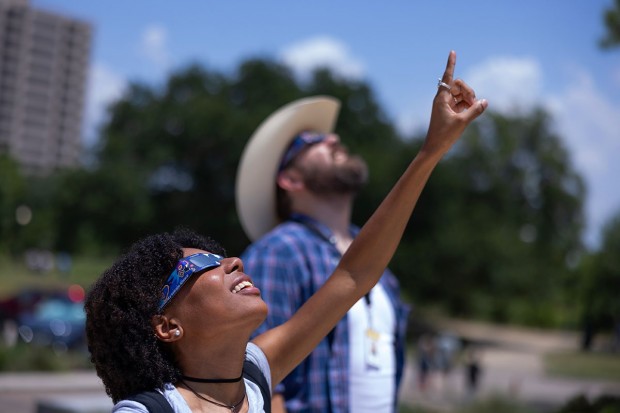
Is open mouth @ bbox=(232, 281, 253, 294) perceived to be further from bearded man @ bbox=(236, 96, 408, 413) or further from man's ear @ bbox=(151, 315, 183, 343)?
bearded man @ bbox=(236, 96, 408, 413)

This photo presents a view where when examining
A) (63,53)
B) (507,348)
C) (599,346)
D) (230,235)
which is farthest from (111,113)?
(63,53)

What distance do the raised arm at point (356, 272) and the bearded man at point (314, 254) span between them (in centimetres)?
52

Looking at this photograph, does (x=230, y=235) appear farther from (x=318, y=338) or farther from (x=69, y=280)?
(x=318, y=338)

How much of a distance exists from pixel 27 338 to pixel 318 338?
1637cm

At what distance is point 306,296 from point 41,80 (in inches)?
4105

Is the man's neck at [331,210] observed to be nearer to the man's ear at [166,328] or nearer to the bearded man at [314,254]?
the bearded man at [314,254]

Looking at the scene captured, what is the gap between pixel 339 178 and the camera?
3.28 metres

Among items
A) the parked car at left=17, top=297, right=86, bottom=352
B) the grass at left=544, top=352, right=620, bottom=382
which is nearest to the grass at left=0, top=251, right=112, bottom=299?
the parked car at left=17, top=297, right=86, bottom=352

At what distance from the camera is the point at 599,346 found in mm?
39344

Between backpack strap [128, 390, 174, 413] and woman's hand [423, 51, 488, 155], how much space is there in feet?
3.05

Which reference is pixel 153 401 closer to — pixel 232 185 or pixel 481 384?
pixel 481 384

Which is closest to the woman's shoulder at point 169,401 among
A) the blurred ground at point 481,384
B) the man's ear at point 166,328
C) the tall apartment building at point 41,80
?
the man's ear at point 166,328

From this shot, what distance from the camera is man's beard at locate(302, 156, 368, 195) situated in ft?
10.7

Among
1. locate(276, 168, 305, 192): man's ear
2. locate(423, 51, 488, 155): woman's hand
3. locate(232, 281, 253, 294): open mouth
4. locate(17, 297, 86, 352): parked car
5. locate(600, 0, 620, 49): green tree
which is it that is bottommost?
locate(17, 297, 86, 352): parked car
